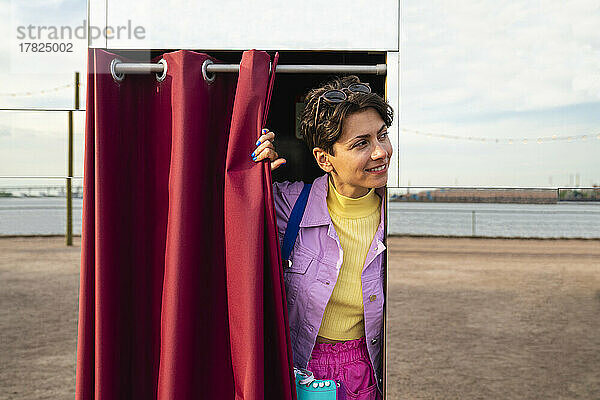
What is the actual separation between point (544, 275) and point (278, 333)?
14989 mm

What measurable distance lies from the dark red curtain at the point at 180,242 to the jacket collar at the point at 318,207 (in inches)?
9.0

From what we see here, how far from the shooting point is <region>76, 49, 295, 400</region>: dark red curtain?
1.90m

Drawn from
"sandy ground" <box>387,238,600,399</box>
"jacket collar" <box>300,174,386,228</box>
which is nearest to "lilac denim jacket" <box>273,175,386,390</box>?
"jacket collar" <box>300,174,386,228</box>

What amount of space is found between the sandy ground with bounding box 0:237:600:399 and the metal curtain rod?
443 centimetres

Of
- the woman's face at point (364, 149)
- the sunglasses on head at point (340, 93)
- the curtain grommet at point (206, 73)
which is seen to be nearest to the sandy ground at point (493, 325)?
the woman's face at point (364, 149)

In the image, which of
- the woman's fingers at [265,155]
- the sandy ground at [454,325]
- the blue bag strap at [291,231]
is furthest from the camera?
the sandy ground at [454,325]

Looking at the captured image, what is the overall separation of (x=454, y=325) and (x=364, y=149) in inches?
316

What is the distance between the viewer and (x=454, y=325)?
9273mm

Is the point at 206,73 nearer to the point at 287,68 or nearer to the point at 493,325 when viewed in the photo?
the point at 287,68

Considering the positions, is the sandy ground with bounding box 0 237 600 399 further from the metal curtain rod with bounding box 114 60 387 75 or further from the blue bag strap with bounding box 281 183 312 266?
the metal curtain rod with bounding box 114 60 387 75

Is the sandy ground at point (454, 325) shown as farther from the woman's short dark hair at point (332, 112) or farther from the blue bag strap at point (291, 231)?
the woman's short dark hair at point (332, 112)

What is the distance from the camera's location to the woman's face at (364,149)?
1917mm

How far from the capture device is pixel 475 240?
22703 mm

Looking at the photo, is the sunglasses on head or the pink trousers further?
the pink trousers
